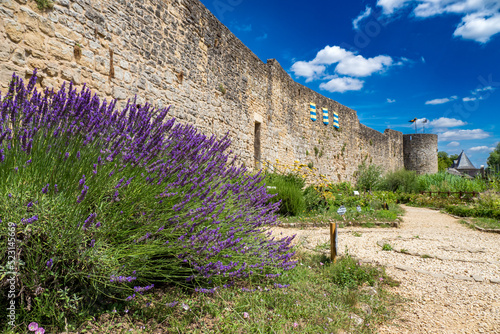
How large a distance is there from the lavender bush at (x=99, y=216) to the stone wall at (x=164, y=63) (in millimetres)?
1216

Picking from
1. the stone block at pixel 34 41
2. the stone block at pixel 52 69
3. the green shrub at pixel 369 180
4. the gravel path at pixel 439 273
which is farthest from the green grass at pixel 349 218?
the green shrub at pixel 369 180

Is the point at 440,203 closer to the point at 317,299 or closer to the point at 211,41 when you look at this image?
the point at 211,41

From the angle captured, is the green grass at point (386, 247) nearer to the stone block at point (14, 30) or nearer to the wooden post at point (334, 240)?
the wooden post at point (334, 240)

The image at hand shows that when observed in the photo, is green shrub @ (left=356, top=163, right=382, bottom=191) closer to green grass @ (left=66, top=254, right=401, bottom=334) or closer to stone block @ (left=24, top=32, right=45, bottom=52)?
green grass @ (left=66, top=254, right=401, bottom=334)

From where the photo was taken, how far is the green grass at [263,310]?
1710 mm

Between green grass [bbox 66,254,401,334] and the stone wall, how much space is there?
8.87 feet

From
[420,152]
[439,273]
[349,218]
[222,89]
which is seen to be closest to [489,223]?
[349,218]

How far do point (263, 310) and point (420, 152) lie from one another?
86.4 ft

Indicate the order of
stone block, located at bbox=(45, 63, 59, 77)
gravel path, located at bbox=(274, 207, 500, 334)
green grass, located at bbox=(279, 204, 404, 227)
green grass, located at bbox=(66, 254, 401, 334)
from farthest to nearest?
1. green grass, located at bbox=(279, 204, 404, 227)
2. stone block, located at bbox=(45, 63, 59, 77)
3. gravel path, located at bbox=(274, 207, 500, 334)
4. green grass, located at bbox=(66, 254, 401, 334)

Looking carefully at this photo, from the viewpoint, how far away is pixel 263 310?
1950mm

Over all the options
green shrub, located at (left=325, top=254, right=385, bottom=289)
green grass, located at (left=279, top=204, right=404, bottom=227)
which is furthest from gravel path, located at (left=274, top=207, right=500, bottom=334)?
green grass, located at (left=279, top=204, right=404, bottom=227)

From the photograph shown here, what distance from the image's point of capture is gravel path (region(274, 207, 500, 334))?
7.55ft

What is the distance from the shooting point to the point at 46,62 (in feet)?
11.4

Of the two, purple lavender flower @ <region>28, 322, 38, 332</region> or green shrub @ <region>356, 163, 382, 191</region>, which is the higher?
green shrub @ <region>356, 163, 382, 191</region>
